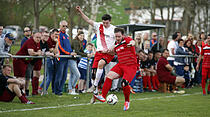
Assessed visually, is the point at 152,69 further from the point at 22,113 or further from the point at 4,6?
the point at 4,6

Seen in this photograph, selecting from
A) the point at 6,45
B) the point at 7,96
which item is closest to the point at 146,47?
the point at 6,45

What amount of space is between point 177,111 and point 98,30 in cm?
364

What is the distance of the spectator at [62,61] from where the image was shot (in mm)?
13586

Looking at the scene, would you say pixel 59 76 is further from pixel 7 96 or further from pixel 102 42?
pixel 7 96

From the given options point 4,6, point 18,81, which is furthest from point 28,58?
point 4,6

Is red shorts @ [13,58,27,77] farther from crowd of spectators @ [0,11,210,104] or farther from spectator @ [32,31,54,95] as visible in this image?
spectator @ [32,31,54,95]

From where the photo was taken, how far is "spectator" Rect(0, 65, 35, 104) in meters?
11.3

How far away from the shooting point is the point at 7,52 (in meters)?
12.5

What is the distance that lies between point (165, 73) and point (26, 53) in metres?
5.66

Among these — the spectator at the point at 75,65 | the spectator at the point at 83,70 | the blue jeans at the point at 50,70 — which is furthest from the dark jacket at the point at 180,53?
the blue jeans at the point at 50,70

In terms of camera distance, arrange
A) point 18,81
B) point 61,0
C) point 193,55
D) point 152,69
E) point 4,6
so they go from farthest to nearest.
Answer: point 4,6, point 61,0, point 193,55, point 152,69, point 18,81

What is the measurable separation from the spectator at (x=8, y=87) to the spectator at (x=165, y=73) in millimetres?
6184

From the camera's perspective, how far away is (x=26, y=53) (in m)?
12.9

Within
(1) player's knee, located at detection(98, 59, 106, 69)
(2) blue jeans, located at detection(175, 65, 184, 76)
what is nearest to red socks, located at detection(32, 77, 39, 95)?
(1) player's knee, located at detection(98, 59, 106, 69)
